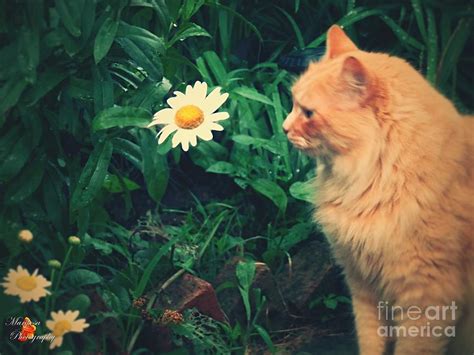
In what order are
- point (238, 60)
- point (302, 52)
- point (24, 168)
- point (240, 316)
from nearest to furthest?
point (24, 168) < point (240, 316) < point (302, 52) < point (238, 60)

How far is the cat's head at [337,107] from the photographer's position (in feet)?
5.65

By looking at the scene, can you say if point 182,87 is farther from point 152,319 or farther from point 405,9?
point 405,9

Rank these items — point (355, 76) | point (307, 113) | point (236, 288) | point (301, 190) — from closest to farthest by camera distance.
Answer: point (355, 76) → point (307, 113) → point (236, 288) → point (301, 190)

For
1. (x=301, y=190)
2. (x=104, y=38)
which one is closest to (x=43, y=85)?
(x=104, y=38)

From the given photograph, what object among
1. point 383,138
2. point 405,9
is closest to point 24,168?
point 383,138

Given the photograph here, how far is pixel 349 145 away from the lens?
1778 millimetres

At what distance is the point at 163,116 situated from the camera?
77.4 inches

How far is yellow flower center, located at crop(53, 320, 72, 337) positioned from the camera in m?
1.76

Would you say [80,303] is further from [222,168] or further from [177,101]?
[222,168]

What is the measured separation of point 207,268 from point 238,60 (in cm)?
78

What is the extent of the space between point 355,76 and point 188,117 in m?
0.46

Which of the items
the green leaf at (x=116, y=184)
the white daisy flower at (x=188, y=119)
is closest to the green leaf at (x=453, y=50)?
the white daisy flower at (x=188, y=119)

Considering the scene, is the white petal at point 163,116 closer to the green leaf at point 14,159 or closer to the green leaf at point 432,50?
the green leaf at point 14,159

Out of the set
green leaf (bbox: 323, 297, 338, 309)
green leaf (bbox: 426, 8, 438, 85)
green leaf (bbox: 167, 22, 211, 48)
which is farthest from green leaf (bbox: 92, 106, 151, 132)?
green leaf (bbox: 426, 8, 438, 85)
